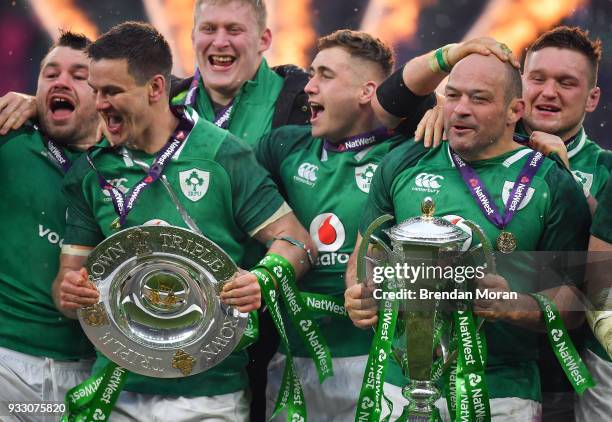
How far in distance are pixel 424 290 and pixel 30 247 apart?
1743 millimetres

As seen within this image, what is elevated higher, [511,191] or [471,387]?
[511,191]

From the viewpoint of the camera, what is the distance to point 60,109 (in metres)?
4.47

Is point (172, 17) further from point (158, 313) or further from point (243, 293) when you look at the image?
point (243, 293)

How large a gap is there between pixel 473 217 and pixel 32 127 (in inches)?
70.9

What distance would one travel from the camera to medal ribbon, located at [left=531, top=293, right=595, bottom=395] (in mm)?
3668

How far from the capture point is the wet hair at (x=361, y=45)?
459cm

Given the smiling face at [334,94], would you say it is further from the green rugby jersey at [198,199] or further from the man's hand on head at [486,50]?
the man's hand on head at [486,50]

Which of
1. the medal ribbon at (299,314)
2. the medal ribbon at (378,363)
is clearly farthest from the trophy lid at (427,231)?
the medal ribbon at (299,314)

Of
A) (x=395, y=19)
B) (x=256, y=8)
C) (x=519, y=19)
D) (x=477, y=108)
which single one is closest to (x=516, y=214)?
(x=477, y=108)

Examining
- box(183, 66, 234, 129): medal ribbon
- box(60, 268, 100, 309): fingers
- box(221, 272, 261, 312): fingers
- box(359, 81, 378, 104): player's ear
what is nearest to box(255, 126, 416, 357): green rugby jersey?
box(359, 81, 378, 104): player's ear

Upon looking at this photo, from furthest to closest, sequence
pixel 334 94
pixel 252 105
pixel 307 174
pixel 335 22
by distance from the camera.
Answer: pixel 335 22 → pixel 252 105 → pixel 334 94 → pixel 307 174

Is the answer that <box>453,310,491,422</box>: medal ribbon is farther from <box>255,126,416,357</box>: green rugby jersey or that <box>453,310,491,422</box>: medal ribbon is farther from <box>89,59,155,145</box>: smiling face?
<box>89,59,155,145</box>: smiling face

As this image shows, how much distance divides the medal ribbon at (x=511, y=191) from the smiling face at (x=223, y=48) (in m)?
1.46

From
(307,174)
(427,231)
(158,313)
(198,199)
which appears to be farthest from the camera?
(307,174)
